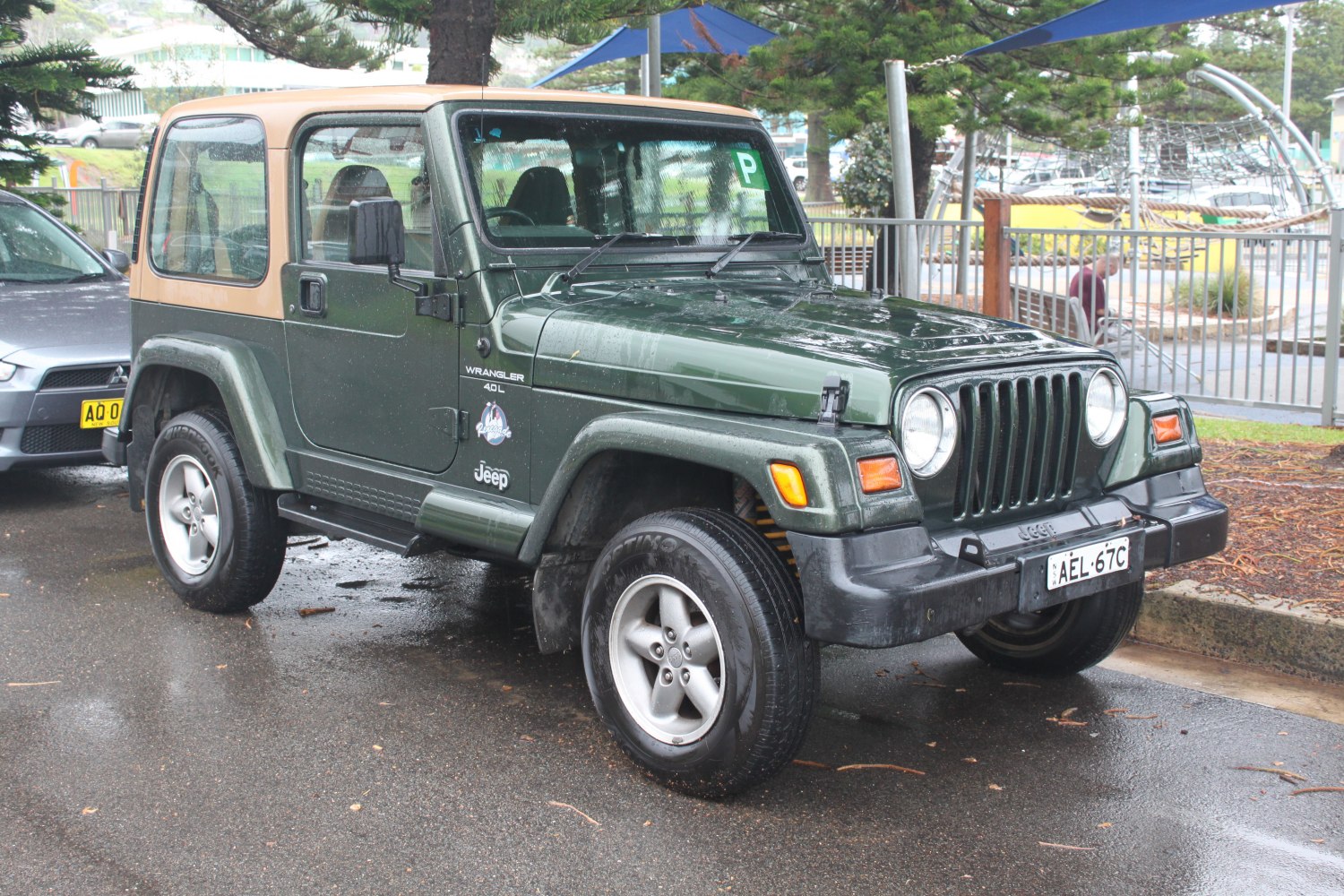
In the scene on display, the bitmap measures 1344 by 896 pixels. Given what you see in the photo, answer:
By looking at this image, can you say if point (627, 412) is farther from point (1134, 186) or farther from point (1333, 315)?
point (1134, 186)

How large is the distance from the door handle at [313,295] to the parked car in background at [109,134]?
131 ft

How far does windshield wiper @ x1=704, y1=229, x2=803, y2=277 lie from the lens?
15.8ft

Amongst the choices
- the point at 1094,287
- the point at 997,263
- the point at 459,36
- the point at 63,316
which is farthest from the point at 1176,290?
the point at 63,316

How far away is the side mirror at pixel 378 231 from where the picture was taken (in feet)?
14.1

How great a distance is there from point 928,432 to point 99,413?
210 inches

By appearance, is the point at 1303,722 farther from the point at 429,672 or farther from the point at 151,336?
the point at 151,336

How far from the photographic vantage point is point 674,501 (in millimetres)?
4262

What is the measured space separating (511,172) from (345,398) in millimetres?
1057

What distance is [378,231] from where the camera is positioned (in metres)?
4.33

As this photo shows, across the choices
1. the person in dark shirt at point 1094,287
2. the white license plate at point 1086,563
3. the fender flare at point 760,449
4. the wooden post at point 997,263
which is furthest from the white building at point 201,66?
the white license plate at point 1086,563

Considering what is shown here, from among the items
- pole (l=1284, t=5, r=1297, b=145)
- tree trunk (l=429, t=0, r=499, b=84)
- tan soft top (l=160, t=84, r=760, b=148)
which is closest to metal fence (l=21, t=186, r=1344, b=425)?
tree trunk (l=429, t=0, r=499, b=84)

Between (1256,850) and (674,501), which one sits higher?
(674,501)

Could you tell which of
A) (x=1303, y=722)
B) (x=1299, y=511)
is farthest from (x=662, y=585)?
(x=1299, y=511)

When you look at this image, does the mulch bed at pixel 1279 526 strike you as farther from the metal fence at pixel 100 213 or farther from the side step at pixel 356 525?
the metal fence at pixel 100 213
